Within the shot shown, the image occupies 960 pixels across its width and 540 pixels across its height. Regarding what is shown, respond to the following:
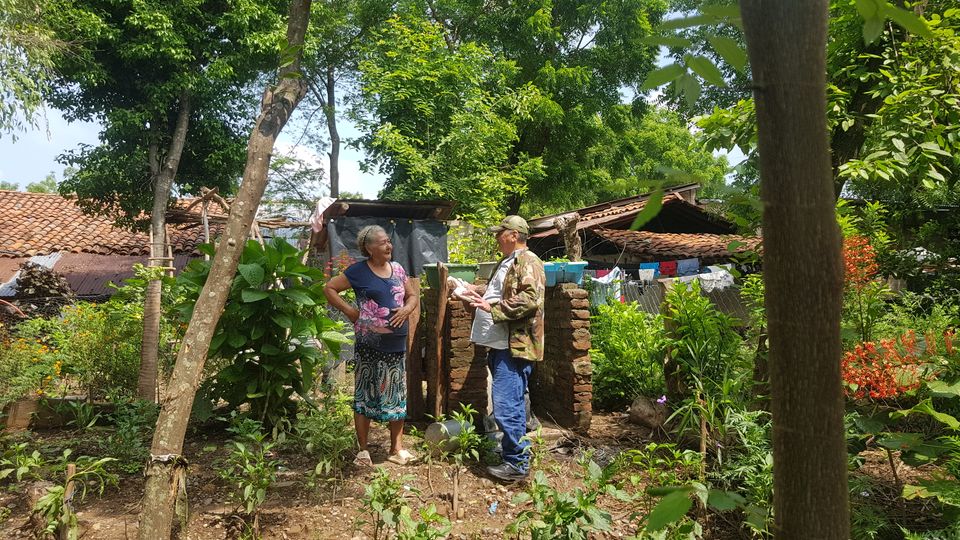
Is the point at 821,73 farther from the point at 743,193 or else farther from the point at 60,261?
the point at 60,261

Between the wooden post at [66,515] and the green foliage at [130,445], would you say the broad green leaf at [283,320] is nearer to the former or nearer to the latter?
the green foliage at [130,445]

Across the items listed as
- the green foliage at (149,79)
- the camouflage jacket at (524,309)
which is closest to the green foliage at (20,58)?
the green foliage at (149,79)

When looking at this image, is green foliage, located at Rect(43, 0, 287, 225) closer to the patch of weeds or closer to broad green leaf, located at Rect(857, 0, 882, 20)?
the patch of weeds

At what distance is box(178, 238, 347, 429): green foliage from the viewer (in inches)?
173

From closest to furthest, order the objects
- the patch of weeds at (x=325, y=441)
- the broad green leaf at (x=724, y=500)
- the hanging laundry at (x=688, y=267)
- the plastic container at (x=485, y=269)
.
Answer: the broad green leaf at (x=724, y=500) < the patch of weeds at (x=325, y=441) < the plastic container at (x=485, y=269) < the hanging laundry at (x=688, y=267)

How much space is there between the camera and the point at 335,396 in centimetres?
512

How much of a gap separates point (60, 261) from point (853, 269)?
1871 cm

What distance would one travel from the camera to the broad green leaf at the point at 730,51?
72 cm

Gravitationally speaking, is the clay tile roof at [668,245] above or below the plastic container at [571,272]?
above

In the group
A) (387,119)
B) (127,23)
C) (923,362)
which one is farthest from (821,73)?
(127,23)

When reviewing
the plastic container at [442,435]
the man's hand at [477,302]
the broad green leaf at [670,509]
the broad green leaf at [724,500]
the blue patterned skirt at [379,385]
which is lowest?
the plastic container at [442,435]

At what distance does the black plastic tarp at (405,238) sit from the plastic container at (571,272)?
11.6 ft

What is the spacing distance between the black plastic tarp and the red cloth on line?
14.4 feet

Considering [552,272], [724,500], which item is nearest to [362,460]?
[552,272]
